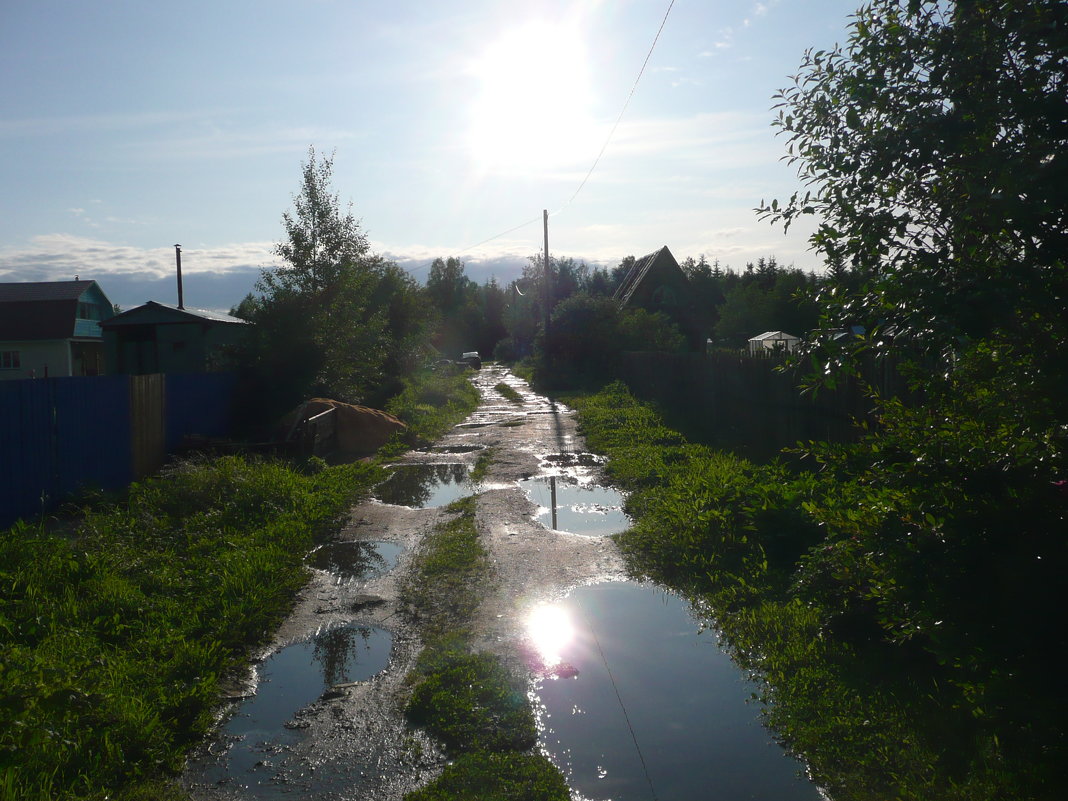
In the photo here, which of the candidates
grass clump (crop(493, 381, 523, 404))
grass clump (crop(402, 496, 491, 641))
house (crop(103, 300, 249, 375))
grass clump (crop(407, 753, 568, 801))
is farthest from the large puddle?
grass clump (crop(493, 381, 523, 404))

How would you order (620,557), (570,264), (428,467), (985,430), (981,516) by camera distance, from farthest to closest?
(570,264) → (428,467) → (620,557) → (985,430) → (981,516)

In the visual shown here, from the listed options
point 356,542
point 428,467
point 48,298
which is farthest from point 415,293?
point 356,542

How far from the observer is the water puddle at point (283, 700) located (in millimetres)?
3823

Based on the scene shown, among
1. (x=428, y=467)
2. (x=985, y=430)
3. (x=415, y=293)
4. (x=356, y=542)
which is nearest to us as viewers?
(x=985, y=430)

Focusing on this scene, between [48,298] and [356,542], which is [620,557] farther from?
[48,298]

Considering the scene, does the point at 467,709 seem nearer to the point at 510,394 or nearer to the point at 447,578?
the point at 447,578

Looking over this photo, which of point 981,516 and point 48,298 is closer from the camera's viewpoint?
point 981,516

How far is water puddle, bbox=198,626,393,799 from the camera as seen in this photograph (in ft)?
12.5

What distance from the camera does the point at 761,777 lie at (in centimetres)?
371

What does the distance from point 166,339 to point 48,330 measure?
66.1ft

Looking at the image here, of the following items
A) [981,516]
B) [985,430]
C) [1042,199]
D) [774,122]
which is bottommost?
[981,516]

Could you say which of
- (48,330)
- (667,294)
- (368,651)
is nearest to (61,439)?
(368,651)

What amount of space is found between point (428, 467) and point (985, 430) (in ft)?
35.7

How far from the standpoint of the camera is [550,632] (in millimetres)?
5684
